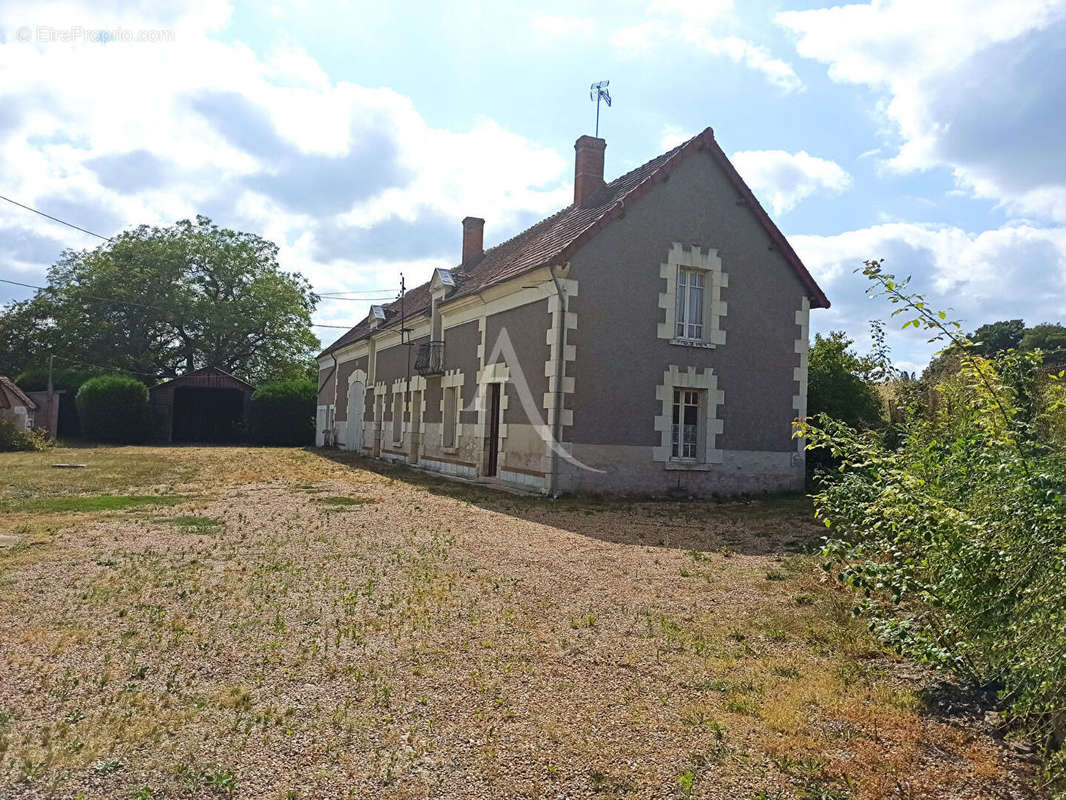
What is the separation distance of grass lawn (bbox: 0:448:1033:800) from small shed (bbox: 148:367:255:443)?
2775cm

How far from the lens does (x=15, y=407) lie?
1117 inches

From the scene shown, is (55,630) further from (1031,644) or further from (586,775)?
(1031,644)

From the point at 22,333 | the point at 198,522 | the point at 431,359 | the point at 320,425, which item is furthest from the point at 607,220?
the point at 22,333

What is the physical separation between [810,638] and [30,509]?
1052cm

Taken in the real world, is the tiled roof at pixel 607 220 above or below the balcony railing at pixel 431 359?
above

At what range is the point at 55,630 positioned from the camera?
16.7 ft

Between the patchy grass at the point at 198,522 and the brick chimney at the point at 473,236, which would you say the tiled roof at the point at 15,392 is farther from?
the patchy grass at the point at 198,522

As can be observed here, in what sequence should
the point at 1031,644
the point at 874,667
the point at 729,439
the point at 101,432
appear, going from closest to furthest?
the point at 1031,644, the point at 874,667, the point at 729,439, the point at 101,432

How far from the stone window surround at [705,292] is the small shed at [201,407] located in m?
26.4

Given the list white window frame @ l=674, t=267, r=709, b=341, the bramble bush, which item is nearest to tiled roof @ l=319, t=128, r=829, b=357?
white window frame @ l=674, t=267, r=709, b=341

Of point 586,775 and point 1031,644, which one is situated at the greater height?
point 1031,644

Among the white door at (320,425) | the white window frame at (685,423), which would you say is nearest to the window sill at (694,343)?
the white window frame at (685,423)

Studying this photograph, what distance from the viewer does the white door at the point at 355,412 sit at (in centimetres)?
2779

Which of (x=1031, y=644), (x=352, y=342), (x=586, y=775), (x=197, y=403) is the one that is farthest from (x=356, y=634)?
(x=197, y=403)
